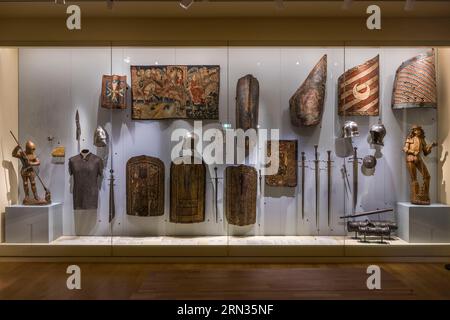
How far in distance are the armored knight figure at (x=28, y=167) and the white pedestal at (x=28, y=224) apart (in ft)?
0.47

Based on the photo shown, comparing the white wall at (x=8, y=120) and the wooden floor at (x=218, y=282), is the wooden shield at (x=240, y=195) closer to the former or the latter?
the wooden floor at (x=218, y=282)

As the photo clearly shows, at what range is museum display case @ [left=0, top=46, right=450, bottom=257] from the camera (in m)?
5.60

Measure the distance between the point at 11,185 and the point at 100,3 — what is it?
2.41 metres

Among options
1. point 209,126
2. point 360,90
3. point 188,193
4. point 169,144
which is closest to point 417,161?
point 360,90

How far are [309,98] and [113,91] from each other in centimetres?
237

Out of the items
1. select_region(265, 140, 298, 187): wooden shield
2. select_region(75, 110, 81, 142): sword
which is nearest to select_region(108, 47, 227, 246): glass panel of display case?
select_region(75, 110, 81, 142): sword

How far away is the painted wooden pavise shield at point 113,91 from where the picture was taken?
5648mm

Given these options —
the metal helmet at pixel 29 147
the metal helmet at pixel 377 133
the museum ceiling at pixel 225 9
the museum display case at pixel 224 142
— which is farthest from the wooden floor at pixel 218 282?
the museum ceiling at pixel 225 9

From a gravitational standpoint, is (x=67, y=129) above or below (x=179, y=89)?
below

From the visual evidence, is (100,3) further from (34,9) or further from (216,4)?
(216,4)

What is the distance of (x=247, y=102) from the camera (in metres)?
5.63

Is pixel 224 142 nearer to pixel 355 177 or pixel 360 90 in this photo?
pixel 355 177

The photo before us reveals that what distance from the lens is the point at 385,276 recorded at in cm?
365
